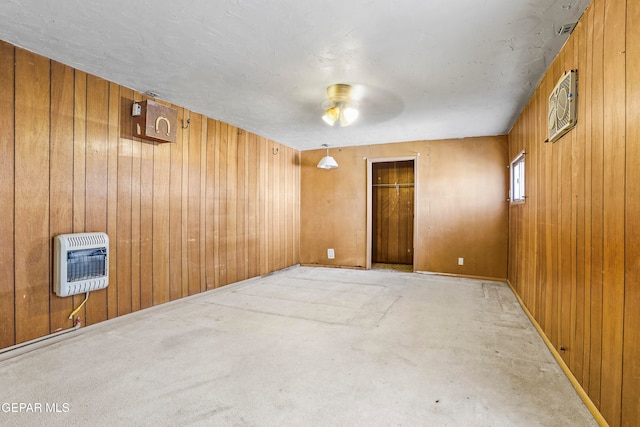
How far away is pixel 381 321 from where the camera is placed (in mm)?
3078

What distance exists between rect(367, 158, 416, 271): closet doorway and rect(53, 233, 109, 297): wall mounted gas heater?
4.91 meters

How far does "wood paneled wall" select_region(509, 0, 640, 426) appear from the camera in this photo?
1.35m

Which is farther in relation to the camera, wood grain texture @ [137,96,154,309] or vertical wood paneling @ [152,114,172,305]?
vertical wood paneling @ [152,114,172,305]

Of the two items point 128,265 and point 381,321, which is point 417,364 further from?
point 128,265

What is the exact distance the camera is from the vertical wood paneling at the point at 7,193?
90.5 inches

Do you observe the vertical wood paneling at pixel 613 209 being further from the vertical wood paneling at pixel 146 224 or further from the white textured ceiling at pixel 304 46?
the vertical wood paneling at pixel 146 224

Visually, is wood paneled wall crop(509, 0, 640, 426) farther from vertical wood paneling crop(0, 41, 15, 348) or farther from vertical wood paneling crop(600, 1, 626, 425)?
vertical wood paneling crop(0, 41, 15, 348)

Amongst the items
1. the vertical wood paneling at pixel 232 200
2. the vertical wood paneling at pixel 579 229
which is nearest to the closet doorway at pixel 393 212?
the vertical wood paneling at pixel 232 200

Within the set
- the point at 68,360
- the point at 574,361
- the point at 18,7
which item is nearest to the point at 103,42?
the point at 18,7

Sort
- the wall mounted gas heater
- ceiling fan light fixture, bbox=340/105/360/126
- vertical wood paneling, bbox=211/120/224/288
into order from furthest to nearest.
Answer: vertical wood paneling, bbox=211/120/224/288 → ceiling fan light fixture, bbox=340/105/360/126 → the wall mounted gas heater

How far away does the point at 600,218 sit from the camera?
1637 millimetres

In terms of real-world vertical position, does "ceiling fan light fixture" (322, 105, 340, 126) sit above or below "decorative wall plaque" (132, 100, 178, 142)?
above

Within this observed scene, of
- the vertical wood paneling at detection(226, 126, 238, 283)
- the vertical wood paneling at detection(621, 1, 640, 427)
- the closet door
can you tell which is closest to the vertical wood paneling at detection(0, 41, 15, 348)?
the vertical wood paneling at detection(226, 126, 238, 283)

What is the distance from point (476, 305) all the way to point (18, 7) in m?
4.60
